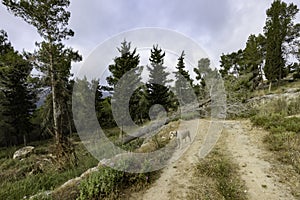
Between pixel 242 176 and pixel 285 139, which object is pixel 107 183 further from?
pixel 285 139

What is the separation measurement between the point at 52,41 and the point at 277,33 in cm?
2408

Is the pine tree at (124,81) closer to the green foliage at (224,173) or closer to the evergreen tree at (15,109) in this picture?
the green foliage at (224,173)

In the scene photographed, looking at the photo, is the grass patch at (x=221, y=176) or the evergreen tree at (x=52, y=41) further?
the evergreen tree at (x=52, y=41)

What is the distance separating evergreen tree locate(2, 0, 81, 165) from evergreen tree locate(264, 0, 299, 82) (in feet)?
72.1

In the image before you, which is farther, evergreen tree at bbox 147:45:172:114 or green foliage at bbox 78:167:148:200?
evergreen tree at bbox 147:45:172:114

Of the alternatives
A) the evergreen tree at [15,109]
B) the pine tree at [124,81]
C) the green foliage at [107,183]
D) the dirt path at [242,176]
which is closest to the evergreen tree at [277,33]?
the pine tree at [124,81]

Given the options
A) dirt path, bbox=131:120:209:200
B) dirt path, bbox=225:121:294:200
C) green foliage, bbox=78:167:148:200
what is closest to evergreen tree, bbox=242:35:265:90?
dirt path, bbox=225:121:294:200

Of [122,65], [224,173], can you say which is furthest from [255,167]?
[122,65]

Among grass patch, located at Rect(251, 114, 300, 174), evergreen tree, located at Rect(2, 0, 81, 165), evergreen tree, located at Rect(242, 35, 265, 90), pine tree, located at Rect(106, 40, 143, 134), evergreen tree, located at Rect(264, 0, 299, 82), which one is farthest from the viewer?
evergreen tree, located at Rect(242, 35, 265, 90)

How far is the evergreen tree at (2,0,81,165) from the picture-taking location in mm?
8438

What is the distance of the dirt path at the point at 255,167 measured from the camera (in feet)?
11.7

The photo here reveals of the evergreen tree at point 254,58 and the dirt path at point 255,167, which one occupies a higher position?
the evergreen tree at point 254,58

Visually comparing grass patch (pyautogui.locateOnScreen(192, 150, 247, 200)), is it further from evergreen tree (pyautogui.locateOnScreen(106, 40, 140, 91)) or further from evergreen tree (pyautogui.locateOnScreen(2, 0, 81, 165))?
evergreen tree (pyautogui.locateOnScreen(106, 40, 140, 91))

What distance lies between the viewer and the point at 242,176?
4281 mm
